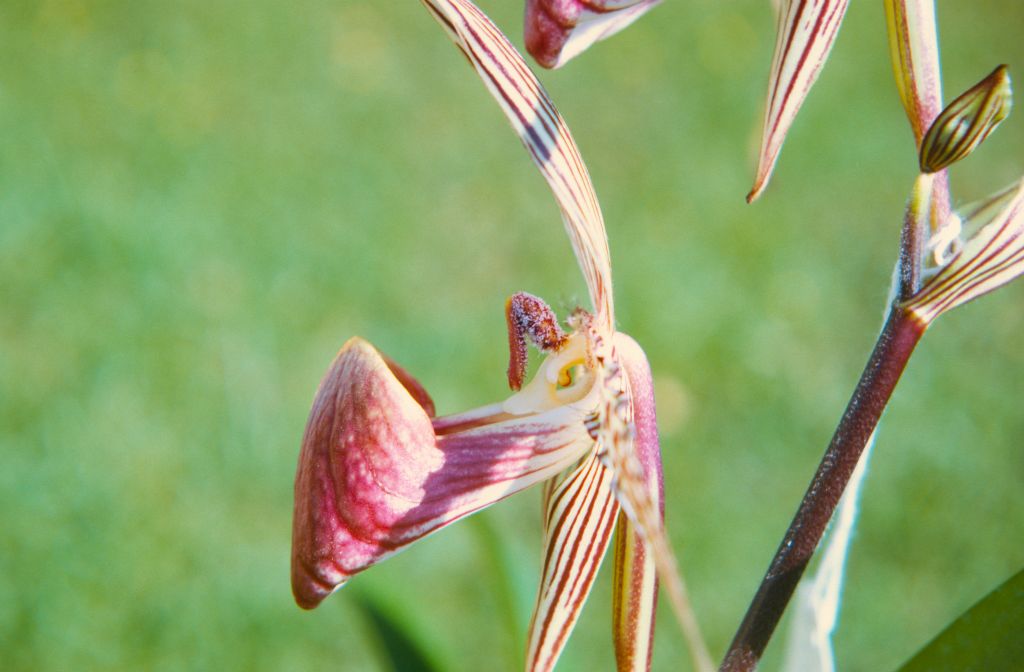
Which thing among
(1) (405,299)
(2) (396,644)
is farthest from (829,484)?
(1) (405,299)

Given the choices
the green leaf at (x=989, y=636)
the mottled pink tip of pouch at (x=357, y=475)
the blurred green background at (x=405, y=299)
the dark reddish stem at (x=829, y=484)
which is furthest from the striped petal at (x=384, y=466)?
the blurred green background at (x=405, y=299)

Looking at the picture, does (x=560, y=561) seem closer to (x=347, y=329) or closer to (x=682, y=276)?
(x=347, y=329)

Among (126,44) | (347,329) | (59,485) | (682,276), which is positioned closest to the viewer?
(59,485)

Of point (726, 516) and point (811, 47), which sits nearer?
point (811, 47)

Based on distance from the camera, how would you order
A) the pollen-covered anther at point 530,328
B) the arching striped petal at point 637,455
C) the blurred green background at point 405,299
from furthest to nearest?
the blurred green background at point 405,299 → the pollen-covered anther at point 530,328 → the arching striped petal at point 637,455

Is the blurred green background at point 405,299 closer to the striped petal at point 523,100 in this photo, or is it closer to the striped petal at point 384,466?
the striped petal at point 384,466

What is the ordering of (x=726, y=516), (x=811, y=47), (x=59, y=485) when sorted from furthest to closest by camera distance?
1. (x=726, y=516)
2. (x=59, y=485)
3. (x=811, y=47)

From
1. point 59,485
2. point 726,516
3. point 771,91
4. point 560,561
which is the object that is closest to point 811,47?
point 771,91
